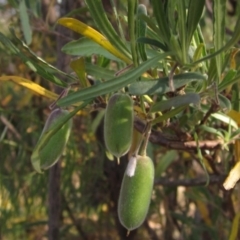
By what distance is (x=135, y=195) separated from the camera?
56cm

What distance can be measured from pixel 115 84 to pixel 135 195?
0.11 m

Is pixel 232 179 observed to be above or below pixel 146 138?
below

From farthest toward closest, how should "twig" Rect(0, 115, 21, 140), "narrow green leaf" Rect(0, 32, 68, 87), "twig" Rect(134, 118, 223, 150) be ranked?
"twig" Rect(0, 115, 21, 140), "twig" Rect(134, 118, 223, 150), "narrow green leaf" Rect(0, 32, 68, 87)

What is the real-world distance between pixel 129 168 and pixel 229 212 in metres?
0.54

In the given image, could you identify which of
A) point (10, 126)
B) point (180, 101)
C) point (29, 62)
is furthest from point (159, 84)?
point (10, 126)

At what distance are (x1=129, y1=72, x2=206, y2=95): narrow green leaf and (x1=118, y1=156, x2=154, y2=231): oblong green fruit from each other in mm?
76

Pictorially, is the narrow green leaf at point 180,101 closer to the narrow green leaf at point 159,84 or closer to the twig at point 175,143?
the narrow green leaf at point 159,84

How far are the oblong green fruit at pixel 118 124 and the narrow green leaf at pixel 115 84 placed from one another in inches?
0.7

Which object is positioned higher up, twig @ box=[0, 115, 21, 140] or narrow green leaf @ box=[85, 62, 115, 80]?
narrow green leaf @ box=[85, 62, 115, 80]

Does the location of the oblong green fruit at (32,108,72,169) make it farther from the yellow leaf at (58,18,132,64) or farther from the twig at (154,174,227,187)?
the twig at (154,174,227,187)

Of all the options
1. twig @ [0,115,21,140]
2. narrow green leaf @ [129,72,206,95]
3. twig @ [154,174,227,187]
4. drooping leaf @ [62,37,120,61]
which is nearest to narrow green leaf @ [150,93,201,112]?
narrow green leaf @ [129,72,206,95]

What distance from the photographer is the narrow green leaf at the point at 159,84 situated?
1.75ft

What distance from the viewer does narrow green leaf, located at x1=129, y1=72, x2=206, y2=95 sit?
53 centimetres

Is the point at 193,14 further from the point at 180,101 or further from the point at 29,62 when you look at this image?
the point at 29,62
